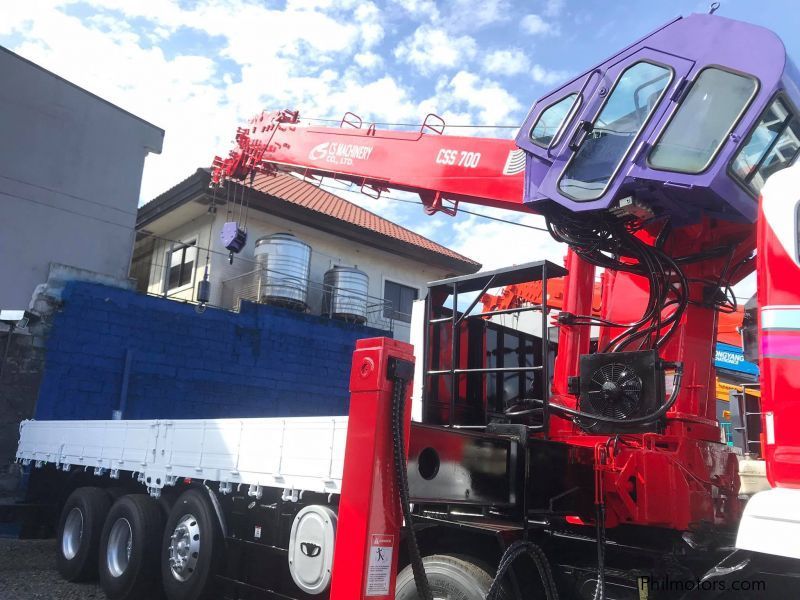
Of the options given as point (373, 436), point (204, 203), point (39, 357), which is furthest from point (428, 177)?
point (204, 203)

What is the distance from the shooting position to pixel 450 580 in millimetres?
3713

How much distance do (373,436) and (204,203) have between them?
1530 centimetres

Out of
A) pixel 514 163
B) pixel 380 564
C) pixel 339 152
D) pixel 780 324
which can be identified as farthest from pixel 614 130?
pixel 339 152

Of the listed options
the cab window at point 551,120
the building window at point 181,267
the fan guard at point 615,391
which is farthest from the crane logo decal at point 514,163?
the building window at point 181,267

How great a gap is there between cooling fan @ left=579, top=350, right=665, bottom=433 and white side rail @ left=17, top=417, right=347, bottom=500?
1640 mm

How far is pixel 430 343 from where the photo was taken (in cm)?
555

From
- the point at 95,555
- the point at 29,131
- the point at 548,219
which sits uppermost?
the point at 29,131

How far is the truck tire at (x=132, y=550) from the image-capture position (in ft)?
21.9

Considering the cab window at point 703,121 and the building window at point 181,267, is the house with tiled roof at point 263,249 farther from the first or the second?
the cab window at point 703,121

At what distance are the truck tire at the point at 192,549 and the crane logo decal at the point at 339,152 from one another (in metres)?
4.27

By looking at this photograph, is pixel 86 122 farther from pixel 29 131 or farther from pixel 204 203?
pixel 204 203

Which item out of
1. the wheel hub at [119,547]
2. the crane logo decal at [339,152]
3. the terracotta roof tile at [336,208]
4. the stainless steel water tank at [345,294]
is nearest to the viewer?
the wheel hub at [119,547]

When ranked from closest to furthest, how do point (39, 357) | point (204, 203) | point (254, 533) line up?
point (254, 533) < point (39, 357) < point (204, 203)

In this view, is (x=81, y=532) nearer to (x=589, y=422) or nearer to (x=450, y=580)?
(x=450, y=580)
